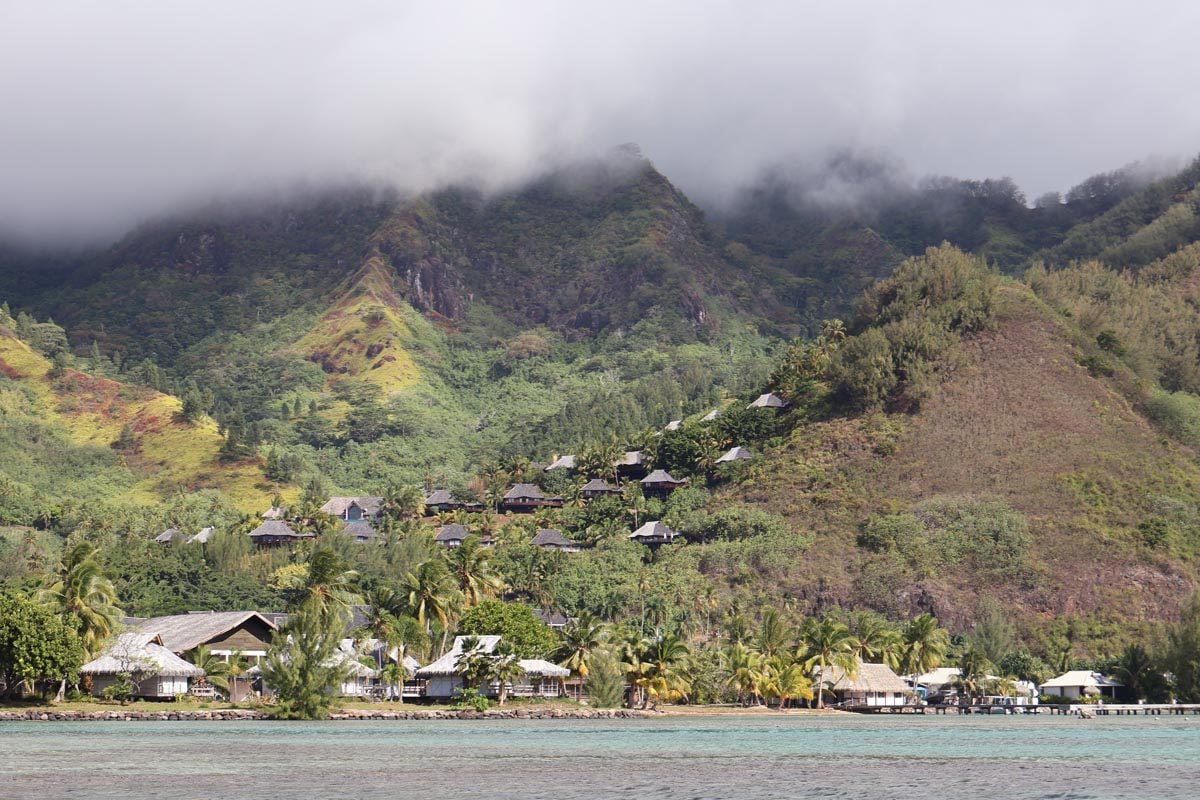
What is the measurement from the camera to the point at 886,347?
646 ft

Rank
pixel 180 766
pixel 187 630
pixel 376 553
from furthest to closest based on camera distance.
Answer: pixel 376 553 < pixel 187 630 < pixel 180 766

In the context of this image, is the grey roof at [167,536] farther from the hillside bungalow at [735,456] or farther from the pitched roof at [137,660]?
the pitched roof at [137,660]

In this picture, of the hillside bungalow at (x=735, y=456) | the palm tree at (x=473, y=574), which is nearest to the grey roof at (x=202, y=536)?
the palm tree at (x=473, y=574)

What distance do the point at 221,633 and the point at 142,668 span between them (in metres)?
13.0

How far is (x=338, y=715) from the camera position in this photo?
98.6m

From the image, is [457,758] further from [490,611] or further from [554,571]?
[554,571]

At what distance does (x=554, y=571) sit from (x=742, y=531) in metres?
22.9

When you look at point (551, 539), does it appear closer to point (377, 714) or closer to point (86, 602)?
point (377, 714)

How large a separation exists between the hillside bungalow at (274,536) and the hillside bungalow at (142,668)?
7732 cm

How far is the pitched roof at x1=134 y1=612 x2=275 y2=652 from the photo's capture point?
4429 inches

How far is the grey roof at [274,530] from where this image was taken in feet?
609

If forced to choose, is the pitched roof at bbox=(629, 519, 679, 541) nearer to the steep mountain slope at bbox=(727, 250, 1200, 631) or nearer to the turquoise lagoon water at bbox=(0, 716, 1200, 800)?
the steep mountain slope at bbox=(727, 250, 1200, 631)

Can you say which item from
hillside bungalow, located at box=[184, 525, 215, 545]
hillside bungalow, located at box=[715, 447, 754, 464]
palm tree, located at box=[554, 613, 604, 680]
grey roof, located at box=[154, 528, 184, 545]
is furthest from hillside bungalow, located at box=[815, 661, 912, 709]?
grey roof, located at box=[154, 528, 184, 545]

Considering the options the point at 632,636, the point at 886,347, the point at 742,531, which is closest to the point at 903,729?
the point at 632,636
